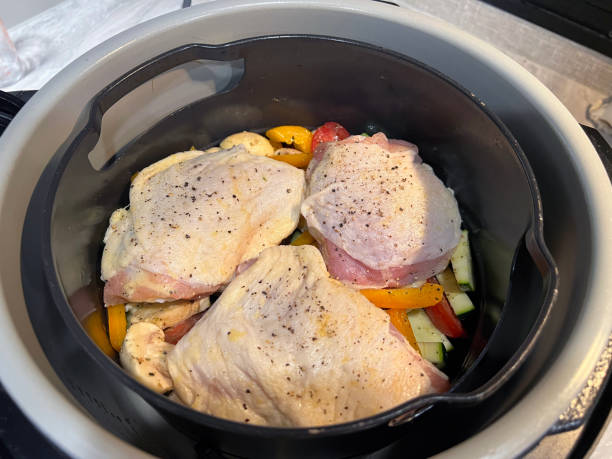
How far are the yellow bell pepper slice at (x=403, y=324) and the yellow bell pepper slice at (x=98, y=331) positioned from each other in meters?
0.77

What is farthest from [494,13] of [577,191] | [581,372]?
[581,372]

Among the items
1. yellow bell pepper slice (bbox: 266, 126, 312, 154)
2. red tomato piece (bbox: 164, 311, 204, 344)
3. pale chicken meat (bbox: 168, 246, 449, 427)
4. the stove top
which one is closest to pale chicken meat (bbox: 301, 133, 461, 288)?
pale chicken meat (bbox: 168, 246, 449, 427)

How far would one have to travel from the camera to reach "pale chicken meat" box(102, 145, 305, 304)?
4.14 feet

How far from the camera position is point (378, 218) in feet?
4.42

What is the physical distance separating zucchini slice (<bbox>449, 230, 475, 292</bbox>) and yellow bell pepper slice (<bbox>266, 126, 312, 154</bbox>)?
2.03 feet

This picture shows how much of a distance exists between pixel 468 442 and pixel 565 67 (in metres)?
1.70

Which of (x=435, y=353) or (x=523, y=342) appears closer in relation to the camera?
(x=523, y=342)

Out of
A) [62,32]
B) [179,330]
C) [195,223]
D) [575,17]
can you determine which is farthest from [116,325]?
[575,17]

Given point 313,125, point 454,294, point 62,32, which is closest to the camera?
point 454,294

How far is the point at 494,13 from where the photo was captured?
2.04 meters

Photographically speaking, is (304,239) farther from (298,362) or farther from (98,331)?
(98,331)

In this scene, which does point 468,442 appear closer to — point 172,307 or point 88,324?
point 172,307

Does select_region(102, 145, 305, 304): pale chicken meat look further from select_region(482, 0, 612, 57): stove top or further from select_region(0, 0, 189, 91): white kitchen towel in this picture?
select_region(482, 0, 612, 57): stove top

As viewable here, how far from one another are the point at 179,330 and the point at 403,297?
0.64 metres
